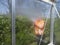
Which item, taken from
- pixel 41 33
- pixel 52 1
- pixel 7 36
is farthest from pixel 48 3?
pixel 7 36

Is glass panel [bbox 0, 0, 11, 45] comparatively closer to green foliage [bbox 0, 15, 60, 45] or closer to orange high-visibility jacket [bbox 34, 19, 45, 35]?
green foliage [bbox 0, 15, 60, 45]

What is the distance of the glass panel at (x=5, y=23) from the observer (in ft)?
5.93

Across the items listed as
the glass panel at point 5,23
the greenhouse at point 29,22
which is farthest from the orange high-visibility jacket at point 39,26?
the glass panel at point 5,23

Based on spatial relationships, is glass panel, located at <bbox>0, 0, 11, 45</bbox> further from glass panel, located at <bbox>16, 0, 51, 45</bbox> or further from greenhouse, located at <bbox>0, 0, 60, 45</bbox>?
glass panel, located at <bbox>16, 0, 51, 45</bbox>

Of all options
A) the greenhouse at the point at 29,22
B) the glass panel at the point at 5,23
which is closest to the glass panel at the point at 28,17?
the greenhouse at the point at 29,22

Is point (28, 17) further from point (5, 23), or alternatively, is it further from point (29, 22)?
point (5, 23)

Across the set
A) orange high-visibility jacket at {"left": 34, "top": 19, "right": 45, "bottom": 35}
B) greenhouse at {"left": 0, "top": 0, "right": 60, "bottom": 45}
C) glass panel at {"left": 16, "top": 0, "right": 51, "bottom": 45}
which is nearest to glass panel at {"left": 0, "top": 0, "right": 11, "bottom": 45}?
greenhouse at {"left": 0, "top": 0, "right": 60, "bottom": 45}

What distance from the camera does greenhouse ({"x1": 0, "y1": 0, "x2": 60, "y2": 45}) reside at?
1.82m

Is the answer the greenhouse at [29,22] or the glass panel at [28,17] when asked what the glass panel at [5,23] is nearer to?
the greenhouse at [29,22]

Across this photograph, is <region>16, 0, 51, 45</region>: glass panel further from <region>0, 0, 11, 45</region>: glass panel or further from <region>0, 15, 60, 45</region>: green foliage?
<region>0, 0, 11, 45</region>: glass panel

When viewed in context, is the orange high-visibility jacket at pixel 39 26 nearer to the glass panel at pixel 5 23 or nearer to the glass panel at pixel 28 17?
the glass panel at pixel 28 17

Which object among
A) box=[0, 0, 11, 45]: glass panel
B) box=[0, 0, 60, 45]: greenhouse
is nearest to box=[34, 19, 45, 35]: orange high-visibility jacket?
box=[0, 0, 60, 45]: greenhouse

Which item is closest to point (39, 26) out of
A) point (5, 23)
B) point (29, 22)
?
point (29, 22)

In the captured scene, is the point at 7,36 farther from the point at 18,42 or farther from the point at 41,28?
the point at 41,28
